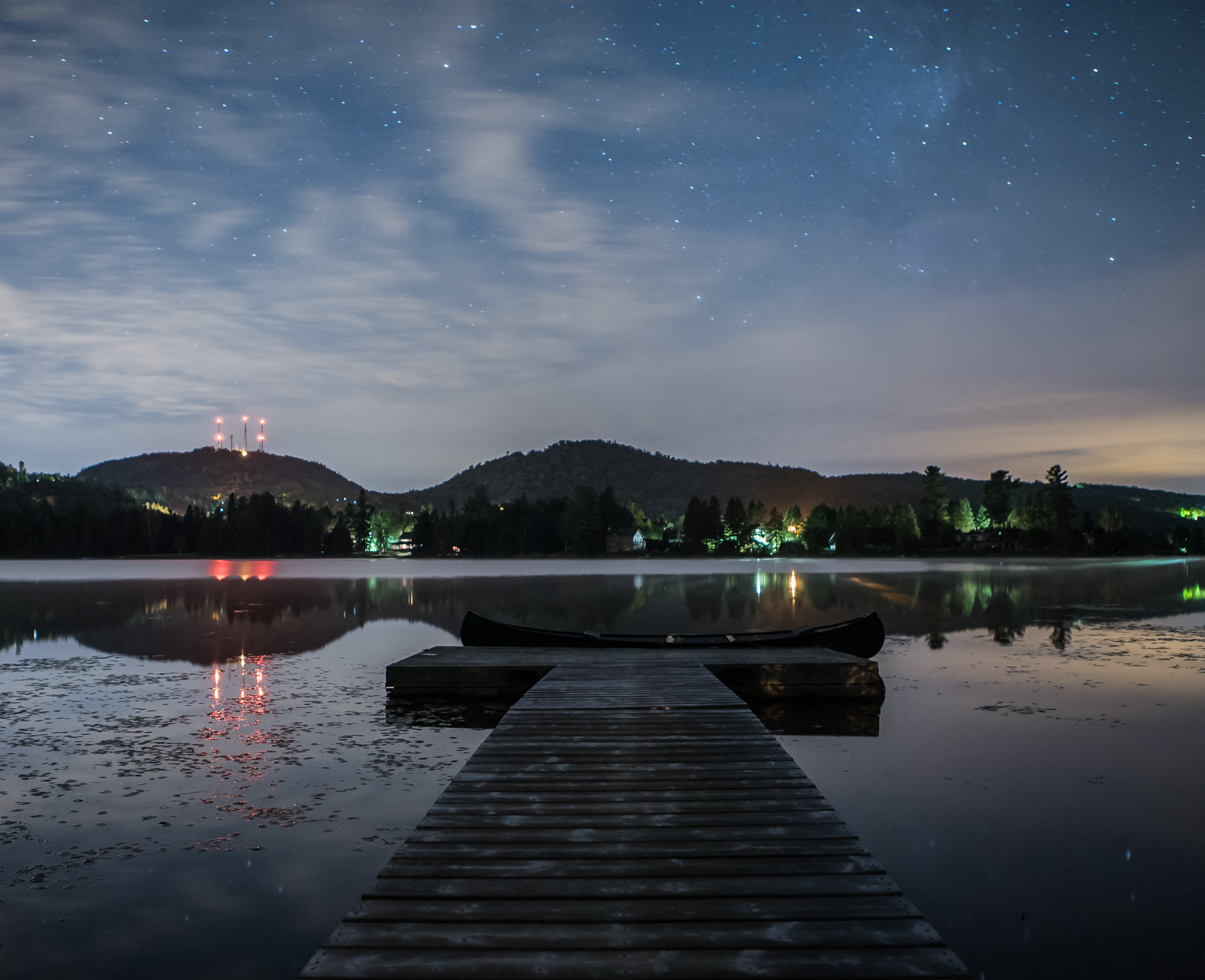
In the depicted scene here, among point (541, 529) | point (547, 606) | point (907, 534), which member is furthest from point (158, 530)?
point (547, 606)

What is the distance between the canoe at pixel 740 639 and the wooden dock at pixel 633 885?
442 inches

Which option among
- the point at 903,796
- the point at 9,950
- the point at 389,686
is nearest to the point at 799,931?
the point at 9,950

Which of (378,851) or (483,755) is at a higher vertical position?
(483,755)

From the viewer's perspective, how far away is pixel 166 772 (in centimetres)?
1139

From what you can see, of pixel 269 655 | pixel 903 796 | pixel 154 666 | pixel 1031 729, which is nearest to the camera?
pixel 903 796

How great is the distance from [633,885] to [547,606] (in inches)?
1533

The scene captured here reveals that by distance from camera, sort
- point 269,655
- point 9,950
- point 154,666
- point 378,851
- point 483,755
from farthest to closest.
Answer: point 269,655
point 154,666
point 483,755
point 378,851
point 9,950

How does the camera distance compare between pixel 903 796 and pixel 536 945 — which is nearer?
pixel 536 945

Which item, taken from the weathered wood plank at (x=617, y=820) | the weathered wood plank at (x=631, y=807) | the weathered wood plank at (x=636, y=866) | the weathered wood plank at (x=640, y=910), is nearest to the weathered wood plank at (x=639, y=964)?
→ the weathered wood plank at (x=640, y=910)

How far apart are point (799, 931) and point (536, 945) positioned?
1.47m

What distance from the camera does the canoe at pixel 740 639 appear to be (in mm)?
20344

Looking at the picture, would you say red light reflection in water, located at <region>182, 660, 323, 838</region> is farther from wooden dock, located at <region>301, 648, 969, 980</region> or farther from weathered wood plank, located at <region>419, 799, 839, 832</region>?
weathered wood plank, located at <region>419, 799, 839, 832</region>

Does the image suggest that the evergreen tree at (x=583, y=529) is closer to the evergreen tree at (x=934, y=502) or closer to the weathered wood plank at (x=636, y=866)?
the evergreen tree at (x=934, y=502)

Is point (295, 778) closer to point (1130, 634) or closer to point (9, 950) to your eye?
point (9, 950)
